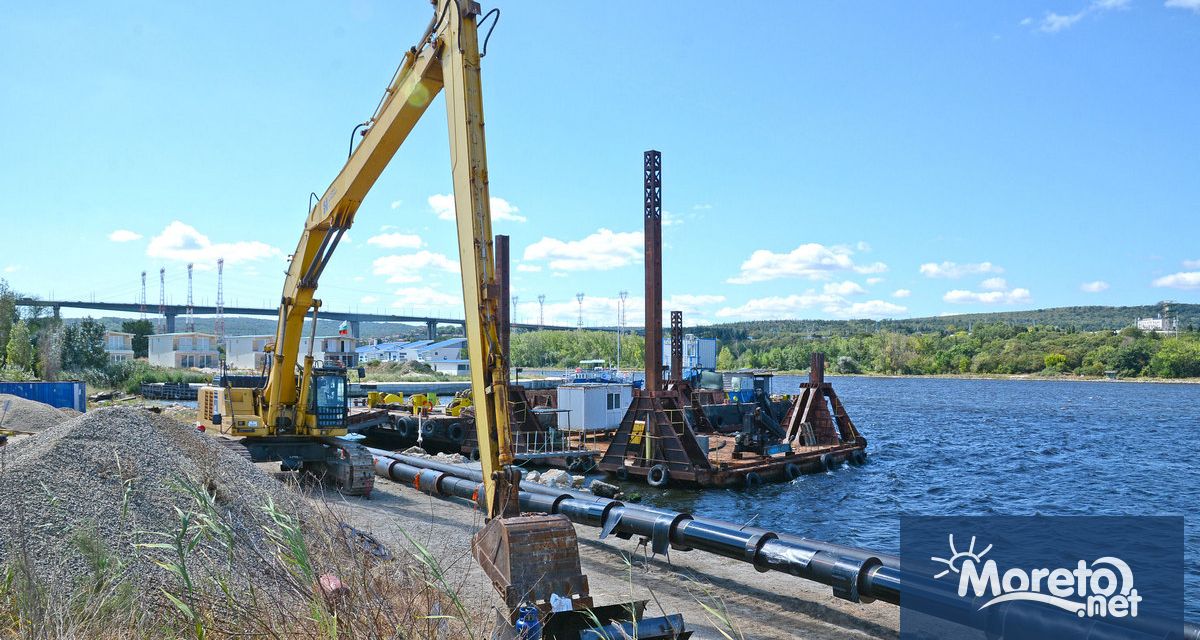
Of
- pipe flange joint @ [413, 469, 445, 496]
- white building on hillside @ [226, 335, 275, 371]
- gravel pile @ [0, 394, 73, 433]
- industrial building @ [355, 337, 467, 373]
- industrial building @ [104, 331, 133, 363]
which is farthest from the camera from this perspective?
industrial building @ [355, 337, 467, 373]

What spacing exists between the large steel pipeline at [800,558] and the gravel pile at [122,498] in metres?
4.16

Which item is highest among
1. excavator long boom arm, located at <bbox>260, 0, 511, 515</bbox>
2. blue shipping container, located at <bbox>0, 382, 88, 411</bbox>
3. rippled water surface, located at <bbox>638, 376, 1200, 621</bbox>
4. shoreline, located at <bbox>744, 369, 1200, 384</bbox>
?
excavator long boom arm, located at <bbox>260, 0, 511, 515</bbox>

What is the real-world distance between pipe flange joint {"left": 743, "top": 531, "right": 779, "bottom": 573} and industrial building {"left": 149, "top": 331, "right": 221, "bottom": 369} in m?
89.6

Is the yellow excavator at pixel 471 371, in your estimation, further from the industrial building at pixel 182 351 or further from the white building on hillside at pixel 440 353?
the white building on hillside at pixel 440 353

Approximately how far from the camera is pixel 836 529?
61.6 ft

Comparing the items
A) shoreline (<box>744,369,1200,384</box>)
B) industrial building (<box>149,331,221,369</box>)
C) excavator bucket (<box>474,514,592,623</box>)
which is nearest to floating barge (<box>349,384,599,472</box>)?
excavator bucket (<box>474,514,592,623</box>)

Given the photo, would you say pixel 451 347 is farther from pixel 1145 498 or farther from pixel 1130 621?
pixel 1130 621

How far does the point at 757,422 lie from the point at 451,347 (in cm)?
9382

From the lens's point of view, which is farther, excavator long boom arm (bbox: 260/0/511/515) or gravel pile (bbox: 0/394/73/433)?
gravel pile (bbox: 0/394/73/433)

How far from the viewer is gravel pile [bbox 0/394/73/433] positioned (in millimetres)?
20562

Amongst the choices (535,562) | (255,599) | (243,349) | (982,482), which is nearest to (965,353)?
(243,349)

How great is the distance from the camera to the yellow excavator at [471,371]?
6.80 metres

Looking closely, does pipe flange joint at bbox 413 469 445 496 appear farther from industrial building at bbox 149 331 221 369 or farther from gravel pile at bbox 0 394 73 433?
industrial building at bbox 149 331 221 369

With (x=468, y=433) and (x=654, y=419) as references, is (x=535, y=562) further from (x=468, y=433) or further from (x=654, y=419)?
(x=468, y=433)
